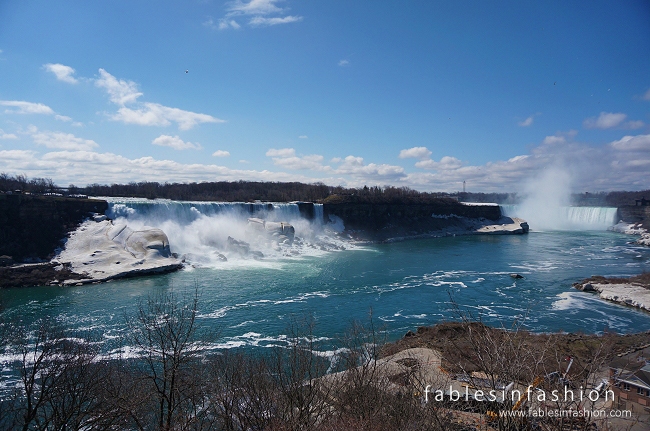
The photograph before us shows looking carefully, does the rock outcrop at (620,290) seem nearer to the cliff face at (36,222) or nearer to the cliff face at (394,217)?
the cliff face at (394,217)

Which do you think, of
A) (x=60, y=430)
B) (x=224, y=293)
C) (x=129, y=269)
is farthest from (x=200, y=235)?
(x=60, y=430)

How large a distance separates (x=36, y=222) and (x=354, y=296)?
31.0 meters

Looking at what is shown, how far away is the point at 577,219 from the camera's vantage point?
88125mm

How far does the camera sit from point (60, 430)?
6.93 m

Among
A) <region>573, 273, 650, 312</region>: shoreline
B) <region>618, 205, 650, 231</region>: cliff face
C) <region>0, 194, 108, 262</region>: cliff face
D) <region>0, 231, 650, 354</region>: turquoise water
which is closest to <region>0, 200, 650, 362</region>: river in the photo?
<region>0, 231, 650, 354</region>: turquoise water

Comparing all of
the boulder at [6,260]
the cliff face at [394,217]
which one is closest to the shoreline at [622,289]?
the cliff face at [394,217]

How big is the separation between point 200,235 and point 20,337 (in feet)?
92.8

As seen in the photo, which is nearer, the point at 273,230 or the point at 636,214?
the point at 273,230

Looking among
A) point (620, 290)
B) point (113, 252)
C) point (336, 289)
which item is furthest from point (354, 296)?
point (113, 252)

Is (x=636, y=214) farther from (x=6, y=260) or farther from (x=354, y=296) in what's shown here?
(x=6, y=260)

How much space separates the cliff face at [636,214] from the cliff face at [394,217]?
32.2 metres

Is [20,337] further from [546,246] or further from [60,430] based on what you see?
[546,246]

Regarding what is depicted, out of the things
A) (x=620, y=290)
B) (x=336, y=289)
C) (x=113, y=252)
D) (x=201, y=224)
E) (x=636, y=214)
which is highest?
(x=636, y=214)

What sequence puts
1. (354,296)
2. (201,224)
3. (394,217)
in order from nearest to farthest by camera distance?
(354,296), (201,224), (394,217)
